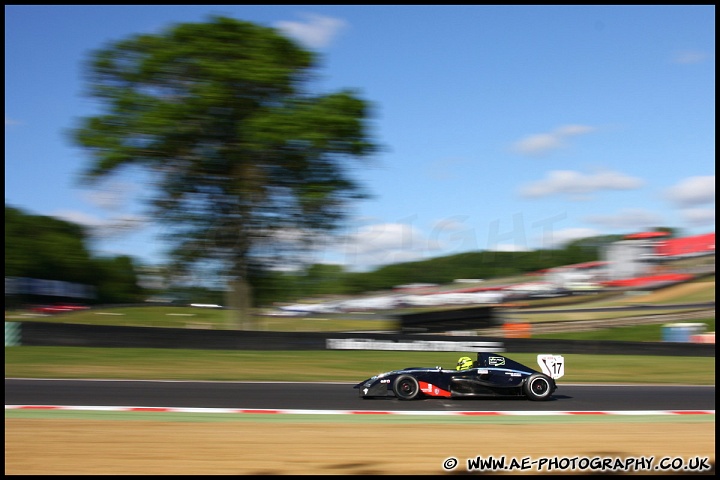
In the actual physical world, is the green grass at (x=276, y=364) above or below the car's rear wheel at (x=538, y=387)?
below

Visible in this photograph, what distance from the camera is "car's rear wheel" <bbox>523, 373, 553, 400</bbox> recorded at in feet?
31.0

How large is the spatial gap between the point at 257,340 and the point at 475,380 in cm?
832

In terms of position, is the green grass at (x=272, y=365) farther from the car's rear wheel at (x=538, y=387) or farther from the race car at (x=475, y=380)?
the car's rear wheel at (x=538, y=387)

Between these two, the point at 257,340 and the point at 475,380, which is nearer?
the point at 475,380

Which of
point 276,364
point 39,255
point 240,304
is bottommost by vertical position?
point 276,364

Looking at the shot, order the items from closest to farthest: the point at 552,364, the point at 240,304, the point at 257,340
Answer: the point at 552,364 → the point at 257,340 → the point at 240,304

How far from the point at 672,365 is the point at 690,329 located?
10.3m

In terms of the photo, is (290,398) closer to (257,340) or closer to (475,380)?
(475,380)

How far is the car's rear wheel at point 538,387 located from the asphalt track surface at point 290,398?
10cm

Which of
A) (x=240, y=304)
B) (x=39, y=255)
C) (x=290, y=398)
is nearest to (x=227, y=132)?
(x=240, y=304)

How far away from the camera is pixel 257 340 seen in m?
16.6

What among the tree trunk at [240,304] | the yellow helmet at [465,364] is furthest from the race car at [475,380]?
the tree trunk at [240,304]

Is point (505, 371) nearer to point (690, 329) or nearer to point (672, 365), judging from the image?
point (672, 365)

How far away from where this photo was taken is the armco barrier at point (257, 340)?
15555 mm
